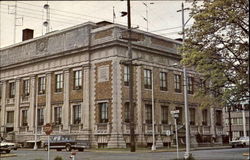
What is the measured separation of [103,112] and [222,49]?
2578 cm

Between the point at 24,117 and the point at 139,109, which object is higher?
the point at 139,109

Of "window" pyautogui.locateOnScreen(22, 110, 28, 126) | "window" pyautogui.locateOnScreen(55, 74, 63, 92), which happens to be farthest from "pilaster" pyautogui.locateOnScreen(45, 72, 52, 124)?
"window" pyautogui.locateOnScreen(22, 110, 28, 126)

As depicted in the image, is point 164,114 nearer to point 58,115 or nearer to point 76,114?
point 76,114

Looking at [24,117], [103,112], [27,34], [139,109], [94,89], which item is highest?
[27,34]

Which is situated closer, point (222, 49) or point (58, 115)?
point (222, 49)

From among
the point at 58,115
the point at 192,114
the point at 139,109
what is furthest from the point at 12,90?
the point at 192,114

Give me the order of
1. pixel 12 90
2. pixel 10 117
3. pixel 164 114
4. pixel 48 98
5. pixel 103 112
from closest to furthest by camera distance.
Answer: pixel 103 112
pixel 164 114
pixel 48 98
pixel 10 117
pixel 12 90

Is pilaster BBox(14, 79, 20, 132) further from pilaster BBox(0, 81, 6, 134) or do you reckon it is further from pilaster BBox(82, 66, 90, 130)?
pilaster BBox(82, 66, 90, 130)

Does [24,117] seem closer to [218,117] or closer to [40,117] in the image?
[40,117]

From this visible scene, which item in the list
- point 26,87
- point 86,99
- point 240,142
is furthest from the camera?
point 26,87

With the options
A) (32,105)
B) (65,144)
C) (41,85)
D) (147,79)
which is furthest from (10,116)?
(147,79)

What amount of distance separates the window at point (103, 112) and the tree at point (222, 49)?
2381cm

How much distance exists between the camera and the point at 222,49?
2048cm

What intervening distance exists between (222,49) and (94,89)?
26544 millimetres
